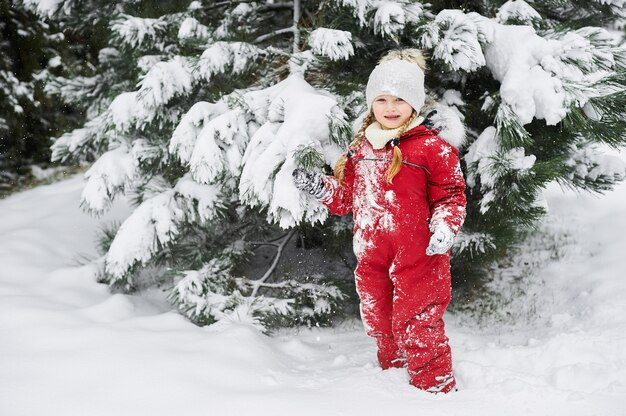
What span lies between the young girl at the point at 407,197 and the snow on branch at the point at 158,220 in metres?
0.97

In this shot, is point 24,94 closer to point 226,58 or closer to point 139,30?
point 139,30

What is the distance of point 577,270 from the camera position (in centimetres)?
385

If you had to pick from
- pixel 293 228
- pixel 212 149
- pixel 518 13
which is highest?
pixel 518 13

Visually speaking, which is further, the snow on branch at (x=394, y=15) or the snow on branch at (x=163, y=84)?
the snow on branch at (x=163, y=84)

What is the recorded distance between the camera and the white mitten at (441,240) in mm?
2193

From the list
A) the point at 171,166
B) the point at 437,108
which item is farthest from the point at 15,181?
the point at 437,108

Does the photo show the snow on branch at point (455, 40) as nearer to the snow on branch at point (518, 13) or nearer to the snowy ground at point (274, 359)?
the snow on branch at point (518, 13)

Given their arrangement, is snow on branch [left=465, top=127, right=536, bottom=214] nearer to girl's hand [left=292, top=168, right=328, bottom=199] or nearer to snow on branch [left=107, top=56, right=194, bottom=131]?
girl's hand [left=292, top=168, right=328, bottom=199]

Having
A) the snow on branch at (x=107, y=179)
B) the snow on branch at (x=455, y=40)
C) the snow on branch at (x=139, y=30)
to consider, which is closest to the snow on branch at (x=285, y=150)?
the snow on branch at (x=455, y=40)

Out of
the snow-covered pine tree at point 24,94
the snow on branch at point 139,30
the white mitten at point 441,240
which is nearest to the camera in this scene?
the white mitten at point 441,240

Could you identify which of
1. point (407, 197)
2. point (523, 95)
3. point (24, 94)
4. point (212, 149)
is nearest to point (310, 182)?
point (407, 197)

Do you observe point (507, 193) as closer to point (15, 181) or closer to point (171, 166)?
point (171, 166)

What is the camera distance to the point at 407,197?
2.43m

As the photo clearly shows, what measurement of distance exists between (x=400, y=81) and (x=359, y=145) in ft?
1.23
